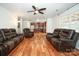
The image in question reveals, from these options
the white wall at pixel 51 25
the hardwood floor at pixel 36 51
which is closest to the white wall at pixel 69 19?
the white wall at pixel 51 25

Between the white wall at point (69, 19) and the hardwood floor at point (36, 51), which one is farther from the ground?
the white wall at point (69, 19)

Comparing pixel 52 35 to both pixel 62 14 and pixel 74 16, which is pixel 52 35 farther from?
pixel 74 16

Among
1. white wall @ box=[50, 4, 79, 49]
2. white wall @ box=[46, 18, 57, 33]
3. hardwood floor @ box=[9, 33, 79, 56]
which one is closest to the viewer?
hardwood floor @ box=[9, 33, 79, 56]

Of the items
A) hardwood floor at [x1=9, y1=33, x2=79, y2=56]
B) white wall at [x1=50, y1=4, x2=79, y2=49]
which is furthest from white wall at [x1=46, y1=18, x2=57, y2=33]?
hardwood floor at [x1=9, y1=33, x2=79, y2=56]

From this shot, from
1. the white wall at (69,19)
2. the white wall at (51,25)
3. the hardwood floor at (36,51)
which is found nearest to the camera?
the hardwood floor at (36,51)

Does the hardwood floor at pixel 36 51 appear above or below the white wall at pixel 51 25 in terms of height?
below

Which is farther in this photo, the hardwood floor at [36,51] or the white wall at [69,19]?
the white wall at [69,19]

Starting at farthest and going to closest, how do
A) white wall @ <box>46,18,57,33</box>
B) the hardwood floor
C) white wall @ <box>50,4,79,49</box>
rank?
white wall @ <box>46,18,57,33</box> < white wall @ <box>50,4,79,49</box> < the hardwood floor

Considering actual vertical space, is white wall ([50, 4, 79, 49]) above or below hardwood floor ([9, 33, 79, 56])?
above

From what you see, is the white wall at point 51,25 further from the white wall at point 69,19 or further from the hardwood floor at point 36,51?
the hardwood floor at point 36,51

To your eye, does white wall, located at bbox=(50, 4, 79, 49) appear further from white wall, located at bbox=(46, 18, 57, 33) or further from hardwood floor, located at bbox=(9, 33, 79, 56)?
hardwood floor, located at bbox=(9, 33, 79, 56)

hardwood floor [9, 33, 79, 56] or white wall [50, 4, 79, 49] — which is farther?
white wall [50, 4, 79, 49]

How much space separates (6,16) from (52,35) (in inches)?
92.4

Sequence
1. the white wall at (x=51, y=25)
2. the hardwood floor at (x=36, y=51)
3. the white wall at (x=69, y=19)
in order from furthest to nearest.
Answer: the white wall at (x=51, y=25) < the white wall at (x=69, y=19) < the hardwood floor at (x=36, y=51)
